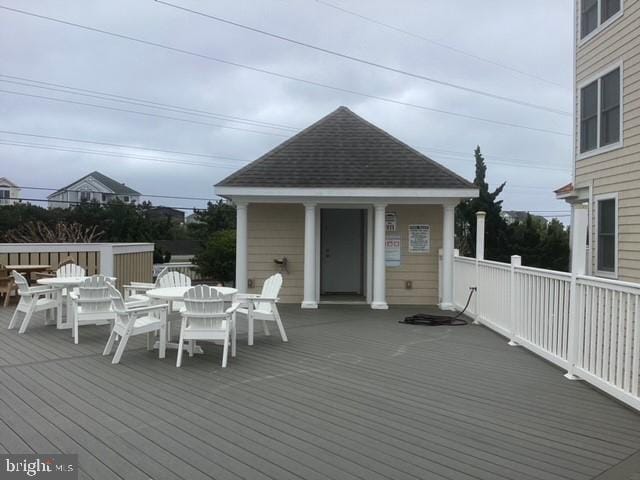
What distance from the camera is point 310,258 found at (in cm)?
1008

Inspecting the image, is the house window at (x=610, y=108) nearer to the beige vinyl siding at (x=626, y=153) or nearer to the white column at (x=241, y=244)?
the beige vinyl siding at (x=626, y=153)

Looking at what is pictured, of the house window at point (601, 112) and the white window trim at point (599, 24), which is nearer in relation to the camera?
the white window trim at point (599, 24)

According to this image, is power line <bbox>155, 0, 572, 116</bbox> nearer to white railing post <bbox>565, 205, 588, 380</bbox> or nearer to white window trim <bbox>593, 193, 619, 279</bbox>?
white window trim <bbox>593, 193, 619, 279</bbox>

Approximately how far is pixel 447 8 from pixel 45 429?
11.8 m

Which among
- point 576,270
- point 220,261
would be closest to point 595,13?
point 576,270

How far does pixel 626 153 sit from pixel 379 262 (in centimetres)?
508

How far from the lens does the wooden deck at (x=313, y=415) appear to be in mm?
3068

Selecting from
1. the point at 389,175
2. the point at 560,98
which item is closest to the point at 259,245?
the point at 389,175

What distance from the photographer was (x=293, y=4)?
36.9ft

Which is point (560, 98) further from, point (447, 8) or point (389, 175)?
point (389, 175)

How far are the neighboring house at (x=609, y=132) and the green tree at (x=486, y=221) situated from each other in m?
6.08

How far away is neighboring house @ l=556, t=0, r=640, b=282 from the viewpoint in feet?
30.5

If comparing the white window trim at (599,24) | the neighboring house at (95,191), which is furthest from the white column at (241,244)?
the neighboring house at (95,191)

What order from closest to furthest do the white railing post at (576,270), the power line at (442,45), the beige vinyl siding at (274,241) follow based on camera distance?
the white railing post at (576,270) → the beige vinyl siding at (274,241) → the power line at (442,45)
